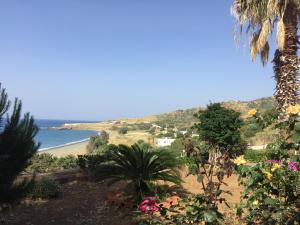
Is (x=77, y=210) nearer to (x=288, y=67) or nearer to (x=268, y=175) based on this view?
(x=268, y=175)

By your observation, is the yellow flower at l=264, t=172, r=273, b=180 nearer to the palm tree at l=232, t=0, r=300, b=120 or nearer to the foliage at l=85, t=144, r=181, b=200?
the foliage at l=85, t=144, r=181, b=200

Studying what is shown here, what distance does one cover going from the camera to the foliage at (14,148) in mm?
7668

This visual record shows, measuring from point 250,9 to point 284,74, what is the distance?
2.60 meters

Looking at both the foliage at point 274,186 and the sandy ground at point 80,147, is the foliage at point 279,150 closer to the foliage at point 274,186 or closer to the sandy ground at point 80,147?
the foliage at point 274,186

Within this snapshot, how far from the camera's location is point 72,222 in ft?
25.1

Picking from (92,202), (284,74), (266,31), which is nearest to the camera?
(92,202)

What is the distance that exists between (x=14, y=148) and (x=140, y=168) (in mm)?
2664

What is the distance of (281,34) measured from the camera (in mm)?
11789

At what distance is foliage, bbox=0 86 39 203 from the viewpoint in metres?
7.67

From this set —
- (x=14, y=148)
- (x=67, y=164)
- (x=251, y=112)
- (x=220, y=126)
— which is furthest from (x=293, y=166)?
(x=67, y=164)

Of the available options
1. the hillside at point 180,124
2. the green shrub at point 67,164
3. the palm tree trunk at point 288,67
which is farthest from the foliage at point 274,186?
the green shrub at point 67,164

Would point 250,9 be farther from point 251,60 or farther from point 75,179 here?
point 75,179

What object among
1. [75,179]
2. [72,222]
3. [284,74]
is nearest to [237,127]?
[284,74]

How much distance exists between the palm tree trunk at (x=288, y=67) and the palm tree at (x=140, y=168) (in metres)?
4.40
